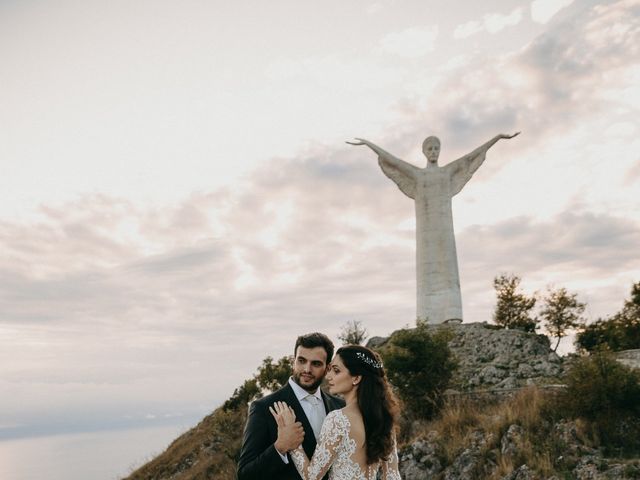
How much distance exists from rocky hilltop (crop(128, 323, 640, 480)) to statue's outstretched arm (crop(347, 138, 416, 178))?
9893mm

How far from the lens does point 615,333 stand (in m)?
28.8

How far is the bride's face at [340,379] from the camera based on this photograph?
4945 mm

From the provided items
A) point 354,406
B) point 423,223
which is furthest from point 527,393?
point 423,223

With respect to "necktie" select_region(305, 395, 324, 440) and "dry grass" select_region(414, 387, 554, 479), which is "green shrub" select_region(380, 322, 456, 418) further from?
"necktie" select_region(305, 395, 324, 440)

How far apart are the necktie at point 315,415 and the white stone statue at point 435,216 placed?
79.0 ft

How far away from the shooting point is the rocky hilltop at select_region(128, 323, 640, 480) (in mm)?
12742

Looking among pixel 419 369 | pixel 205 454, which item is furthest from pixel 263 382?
pixel 419 369

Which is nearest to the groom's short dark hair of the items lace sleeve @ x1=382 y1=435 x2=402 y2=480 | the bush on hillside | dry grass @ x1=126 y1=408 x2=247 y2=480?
lace sleeve @ x1=382 y1=435 x2=402 y2=480

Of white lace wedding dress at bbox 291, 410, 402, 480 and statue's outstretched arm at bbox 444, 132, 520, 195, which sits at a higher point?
statue's outstretched arm at bbox 444, 132, 520, 195

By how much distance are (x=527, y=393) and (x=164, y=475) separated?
18632 mm

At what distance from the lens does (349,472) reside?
4.82m

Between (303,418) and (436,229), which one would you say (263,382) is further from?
(303,418)

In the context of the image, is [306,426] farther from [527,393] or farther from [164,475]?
[164,475]

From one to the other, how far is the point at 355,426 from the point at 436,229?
25810 millimetres
